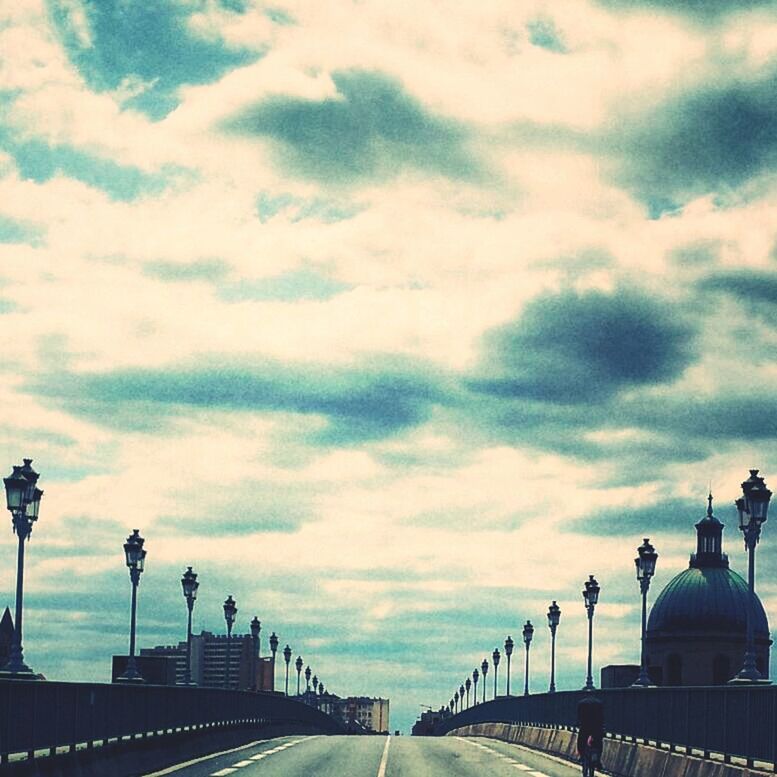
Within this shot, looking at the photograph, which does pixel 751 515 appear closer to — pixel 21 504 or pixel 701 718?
pixel 701 718

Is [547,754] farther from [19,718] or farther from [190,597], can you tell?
[19,718]

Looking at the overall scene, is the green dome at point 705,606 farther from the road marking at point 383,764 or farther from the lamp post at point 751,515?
the lamp post at point 751,515

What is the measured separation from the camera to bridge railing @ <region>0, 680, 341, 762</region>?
21.0 metres

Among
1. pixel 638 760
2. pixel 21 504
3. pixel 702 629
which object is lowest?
pixel 638 760

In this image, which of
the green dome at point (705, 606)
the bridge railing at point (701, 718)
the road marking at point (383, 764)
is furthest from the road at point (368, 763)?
the green dome at point (705, 606)

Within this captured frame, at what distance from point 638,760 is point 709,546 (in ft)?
447

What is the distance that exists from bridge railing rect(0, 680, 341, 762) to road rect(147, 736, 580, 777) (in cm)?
119

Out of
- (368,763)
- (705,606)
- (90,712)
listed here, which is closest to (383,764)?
(368,763)

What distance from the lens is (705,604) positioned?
15275 centimetres

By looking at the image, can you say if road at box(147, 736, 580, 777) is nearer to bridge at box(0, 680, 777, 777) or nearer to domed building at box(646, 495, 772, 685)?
bridge at box(0, 680, 777, 777)

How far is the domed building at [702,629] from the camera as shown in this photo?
14950 centimetres

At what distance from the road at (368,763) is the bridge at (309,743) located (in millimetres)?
41

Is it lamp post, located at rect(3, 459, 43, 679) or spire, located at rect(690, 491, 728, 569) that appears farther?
spire, located at rect(690, 491, 728, 569)

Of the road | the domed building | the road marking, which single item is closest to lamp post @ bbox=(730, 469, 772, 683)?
the road
